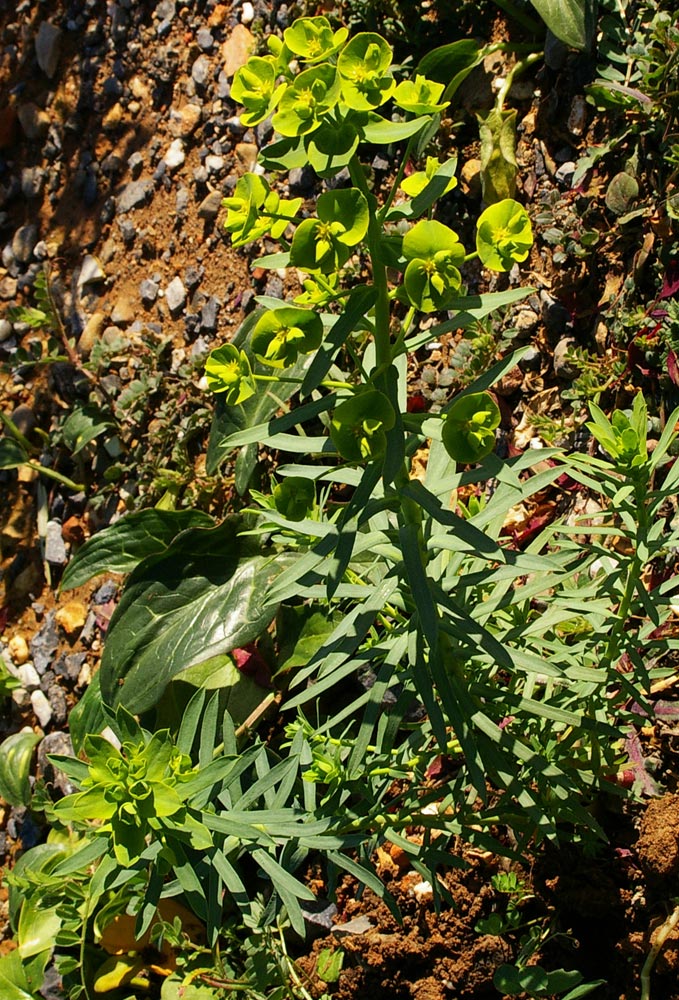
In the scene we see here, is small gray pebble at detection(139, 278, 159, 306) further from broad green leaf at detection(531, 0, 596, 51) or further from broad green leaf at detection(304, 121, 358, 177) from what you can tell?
broad green leaf at detection(304, 121, 358, 177)

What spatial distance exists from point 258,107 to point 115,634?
140 cm

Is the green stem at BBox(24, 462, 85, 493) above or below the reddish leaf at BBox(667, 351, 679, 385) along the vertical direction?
below

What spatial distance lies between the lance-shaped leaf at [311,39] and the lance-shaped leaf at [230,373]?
0.39m

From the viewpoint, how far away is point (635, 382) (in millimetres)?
2105

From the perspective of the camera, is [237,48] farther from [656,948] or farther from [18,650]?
[656,948]

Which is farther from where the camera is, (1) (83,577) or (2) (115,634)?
(1) (83,577)

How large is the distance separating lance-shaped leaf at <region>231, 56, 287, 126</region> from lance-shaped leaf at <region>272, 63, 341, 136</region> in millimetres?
94

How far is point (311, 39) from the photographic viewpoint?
1213mm

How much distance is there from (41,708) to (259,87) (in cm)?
210

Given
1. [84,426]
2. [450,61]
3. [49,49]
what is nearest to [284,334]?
[450,61]

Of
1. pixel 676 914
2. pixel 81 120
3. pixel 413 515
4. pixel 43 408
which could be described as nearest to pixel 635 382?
pixel 413 515

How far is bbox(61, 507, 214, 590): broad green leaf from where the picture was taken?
8.16 ft

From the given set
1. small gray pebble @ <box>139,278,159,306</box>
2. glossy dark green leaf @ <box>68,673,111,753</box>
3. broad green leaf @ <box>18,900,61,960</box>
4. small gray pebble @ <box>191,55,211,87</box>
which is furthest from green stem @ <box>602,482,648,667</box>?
small gray pebble @ <box>191,55,211,87</box>

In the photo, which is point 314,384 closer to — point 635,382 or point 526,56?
point 635,382
